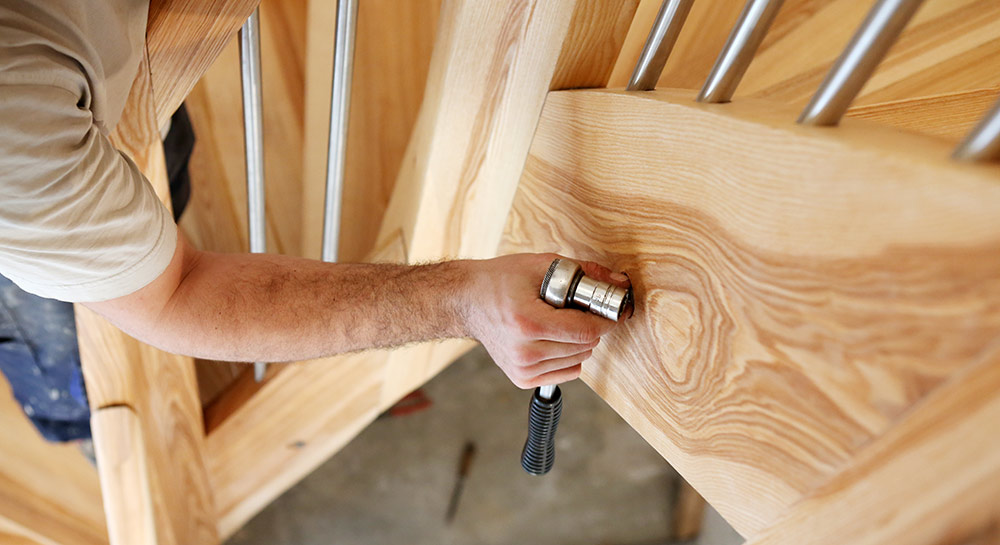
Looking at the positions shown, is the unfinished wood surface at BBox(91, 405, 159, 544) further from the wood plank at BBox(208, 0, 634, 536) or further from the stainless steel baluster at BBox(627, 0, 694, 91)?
the stainless steel baluster at BBox(627, 0, 694, 91)

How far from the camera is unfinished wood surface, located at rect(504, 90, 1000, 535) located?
14.7 inches

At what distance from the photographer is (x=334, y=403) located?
4.82ft

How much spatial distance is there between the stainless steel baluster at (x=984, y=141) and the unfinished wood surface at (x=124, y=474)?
1.19 m

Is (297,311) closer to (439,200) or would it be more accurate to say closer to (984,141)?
(439,200)

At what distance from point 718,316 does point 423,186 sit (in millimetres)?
544

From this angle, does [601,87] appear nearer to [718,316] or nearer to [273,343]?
[718,316]

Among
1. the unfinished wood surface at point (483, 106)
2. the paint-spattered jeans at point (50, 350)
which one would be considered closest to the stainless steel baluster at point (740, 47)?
the unfinished wood surface at point (483, 106)

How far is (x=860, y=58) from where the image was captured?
1.37ft

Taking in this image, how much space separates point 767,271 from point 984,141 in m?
0.16

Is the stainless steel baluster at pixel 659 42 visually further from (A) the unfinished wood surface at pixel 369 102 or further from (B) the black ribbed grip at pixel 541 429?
(A) the unfinished wood surface at pixel 369 102

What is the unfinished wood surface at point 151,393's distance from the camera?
86 centimetres

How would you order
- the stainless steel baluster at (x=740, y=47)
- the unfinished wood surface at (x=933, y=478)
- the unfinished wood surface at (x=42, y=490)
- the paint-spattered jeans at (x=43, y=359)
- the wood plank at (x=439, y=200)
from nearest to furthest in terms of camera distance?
the unfinished wood surface at (x=933, y=478) < the stainless steel baluster at (x=740, y=47) < the wood plank at (x=439, y=200) < the paint-spattered jeans at (x=43, y=359) < the unfinished wood surface at (x=42, y=490)

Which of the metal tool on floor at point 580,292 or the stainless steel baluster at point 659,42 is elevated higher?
the stainless steel baluster at point 659,42

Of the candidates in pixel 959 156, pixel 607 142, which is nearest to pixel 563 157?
pixel 607 142
